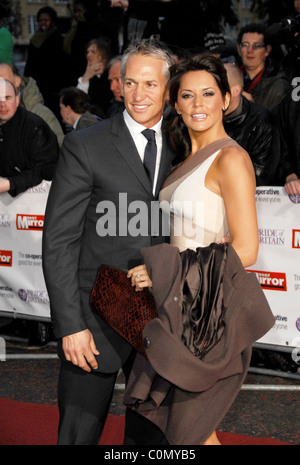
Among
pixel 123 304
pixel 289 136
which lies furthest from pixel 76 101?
pixel 123 304

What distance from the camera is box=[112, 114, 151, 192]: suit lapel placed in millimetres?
3070

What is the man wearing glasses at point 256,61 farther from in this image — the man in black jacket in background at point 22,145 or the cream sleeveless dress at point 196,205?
the cream sleeveless dress at point 196,205

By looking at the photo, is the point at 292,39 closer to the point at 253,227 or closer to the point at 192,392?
the point at 253,227

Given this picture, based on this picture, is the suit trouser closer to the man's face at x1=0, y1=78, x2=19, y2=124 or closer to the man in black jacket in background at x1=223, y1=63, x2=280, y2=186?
the man in black jacket in background at x1=223, y1=63, x2=280, y2=186

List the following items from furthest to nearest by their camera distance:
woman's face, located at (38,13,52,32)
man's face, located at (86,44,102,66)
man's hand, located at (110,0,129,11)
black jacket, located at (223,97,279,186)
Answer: woman's face, located at (38,13,52,32)
man's face, located at (86,44,102,66)
man's hand, located at (110,0,129,11)
black jacket, located at (223,97,279,186)

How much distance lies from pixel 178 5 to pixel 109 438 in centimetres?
519

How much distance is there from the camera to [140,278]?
2.85 m

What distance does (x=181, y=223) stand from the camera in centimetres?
304

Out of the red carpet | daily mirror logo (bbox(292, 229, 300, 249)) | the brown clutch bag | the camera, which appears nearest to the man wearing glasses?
the camera

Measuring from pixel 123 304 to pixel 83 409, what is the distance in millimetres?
531

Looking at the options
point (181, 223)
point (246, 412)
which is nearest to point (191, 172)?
point (181, 223)

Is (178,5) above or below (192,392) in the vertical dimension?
above

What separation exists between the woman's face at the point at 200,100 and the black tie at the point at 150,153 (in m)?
0.20

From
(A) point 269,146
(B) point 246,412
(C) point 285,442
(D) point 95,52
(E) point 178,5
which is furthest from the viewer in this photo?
(D) point 95,52
